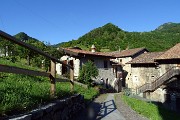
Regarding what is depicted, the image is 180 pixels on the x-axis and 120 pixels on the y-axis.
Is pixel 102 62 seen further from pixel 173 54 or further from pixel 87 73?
pixel 173 54

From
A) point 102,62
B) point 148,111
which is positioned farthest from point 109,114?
point 102,62

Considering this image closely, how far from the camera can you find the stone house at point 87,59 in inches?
1341

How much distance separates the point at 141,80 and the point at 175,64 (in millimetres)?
11006

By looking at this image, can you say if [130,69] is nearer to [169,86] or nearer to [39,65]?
[169,86]

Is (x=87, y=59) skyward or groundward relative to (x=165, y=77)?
skyward

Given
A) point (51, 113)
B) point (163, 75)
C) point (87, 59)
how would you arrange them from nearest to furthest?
→ 1. point (51, 113)
2. point (163, 75)
3. point (87, 59)

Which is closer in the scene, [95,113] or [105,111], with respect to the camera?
[95,113]

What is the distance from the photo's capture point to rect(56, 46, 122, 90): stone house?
112 ft

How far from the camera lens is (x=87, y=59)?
116 ft

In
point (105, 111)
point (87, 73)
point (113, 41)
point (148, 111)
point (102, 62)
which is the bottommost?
point (148, 111)

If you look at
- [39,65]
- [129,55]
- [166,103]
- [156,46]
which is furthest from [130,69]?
[156,46]

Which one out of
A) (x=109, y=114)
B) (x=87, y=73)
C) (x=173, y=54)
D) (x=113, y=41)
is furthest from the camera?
(x=113, y=41)

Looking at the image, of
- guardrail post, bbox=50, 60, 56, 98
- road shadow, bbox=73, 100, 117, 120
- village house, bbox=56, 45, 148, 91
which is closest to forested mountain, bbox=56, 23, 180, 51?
village house, bbox=56, 45, 148, 91

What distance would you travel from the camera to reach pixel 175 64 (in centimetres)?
3050
